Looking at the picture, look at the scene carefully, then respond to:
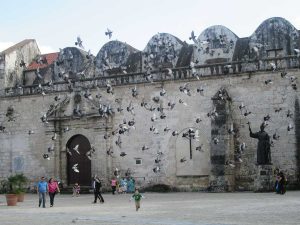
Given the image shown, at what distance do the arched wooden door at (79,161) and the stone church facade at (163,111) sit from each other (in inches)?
2.1

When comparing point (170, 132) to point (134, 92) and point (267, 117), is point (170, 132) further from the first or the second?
point (267, 117)

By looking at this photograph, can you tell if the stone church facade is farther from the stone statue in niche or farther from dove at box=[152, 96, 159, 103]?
the stone statue in niche

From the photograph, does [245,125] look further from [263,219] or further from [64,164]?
[263,219]

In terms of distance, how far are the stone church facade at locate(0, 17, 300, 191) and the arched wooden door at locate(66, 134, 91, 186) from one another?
52 millimetres

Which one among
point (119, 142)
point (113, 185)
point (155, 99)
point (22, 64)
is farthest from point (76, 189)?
point (22, 64)

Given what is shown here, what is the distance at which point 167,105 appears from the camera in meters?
25.7

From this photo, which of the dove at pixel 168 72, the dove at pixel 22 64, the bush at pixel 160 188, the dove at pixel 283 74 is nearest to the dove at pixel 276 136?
the dove at pixel 283 74

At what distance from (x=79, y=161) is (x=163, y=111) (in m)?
5.37

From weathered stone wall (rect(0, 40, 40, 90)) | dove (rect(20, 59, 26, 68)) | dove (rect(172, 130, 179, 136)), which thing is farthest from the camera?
weathered stone wall (rect(0, 40, 40, 90))

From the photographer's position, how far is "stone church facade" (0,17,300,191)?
77.4ft

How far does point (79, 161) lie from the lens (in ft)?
90.8

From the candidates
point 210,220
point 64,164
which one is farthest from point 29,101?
point 210,220

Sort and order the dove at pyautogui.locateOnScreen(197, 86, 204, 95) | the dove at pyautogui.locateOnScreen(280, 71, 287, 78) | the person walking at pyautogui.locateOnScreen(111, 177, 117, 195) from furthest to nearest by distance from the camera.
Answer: the person walking at pyautogui.locateOnScreen(111, 177, 117, 195) → the dove at pyautogui.locateOnScreen(197, 86, 204, 95) → the dove at pyautogui.locateOnScreen(280, 71, 287, 78)

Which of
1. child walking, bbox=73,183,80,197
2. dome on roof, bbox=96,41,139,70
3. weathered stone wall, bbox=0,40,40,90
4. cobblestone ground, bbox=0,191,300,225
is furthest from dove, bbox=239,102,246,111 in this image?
weathered stone wall, bbox=0,40,40,90
